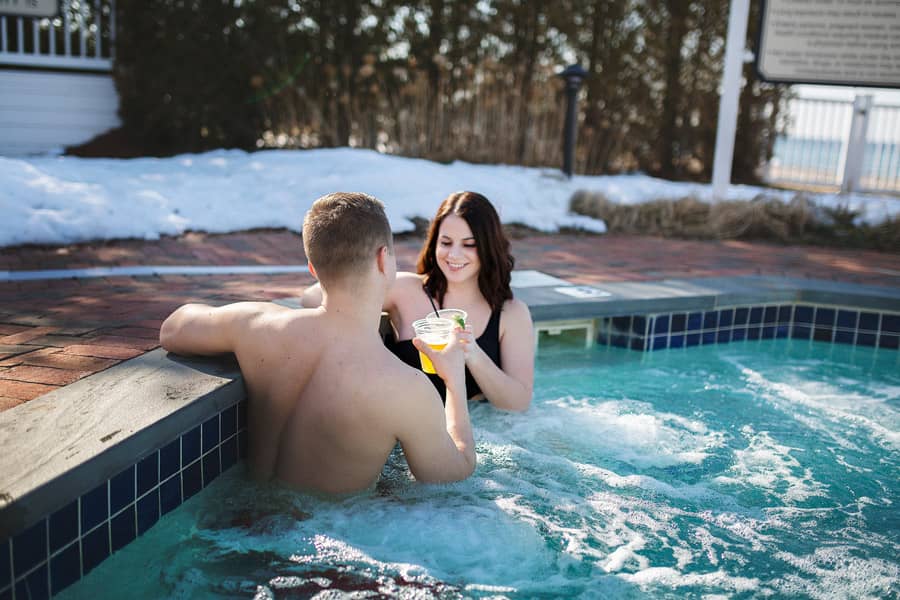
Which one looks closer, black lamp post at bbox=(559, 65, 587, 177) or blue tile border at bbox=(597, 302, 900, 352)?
blue tile border at bbox=(597, 302, 900, 352)

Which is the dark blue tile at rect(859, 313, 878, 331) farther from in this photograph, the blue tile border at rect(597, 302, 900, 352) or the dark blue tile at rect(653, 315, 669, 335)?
the dark blue tile at rect(653, 315, 669, 335)

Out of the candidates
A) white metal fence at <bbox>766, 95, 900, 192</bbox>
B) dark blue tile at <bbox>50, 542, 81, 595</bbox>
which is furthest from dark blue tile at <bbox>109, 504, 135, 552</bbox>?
white metal fence at <bbox>766, 95, 900, 192</bbox>

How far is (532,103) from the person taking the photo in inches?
373

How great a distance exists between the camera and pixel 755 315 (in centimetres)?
471

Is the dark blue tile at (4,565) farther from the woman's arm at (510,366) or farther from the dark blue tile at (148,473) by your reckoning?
the woman's arm at (510,366)

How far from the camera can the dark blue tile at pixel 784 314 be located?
4.79m

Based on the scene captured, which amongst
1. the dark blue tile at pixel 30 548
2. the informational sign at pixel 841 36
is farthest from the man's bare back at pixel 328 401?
the informational sign at pixel 841 36

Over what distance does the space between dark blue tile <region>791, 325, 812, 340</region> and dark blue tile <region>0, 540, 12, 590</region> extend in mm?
A: 4422

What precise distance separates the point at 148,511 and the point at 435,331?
2.94ft

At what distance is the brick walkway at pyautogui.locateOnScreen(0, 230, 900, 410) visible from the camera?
2707 millimetres

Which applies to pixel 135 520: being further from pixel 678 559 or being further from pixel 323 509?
pixel 678 559

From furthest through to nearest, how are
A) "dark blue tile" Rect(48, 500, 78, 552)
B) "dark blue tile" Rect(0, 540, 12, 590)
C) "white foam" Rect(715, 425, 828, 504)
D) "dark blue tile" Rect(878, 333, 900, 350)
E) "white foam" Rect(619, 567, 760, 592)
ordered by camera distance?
"dark blue tile" Rect(878, 333, 900, 350)
"white foam" Rect(715, 425, 828, 504)
"white foam" Rect(619, 567, 760, 592)
"dark blue tile" Rect(48, 500, 78, 552)
"dark blue tile" Rect(0, 540, 12, 590)

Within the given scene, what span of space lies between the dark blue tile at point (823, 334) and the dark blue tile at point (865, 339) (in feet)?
0.48

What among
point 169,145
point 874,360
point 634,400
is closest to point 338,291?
point 634,400
